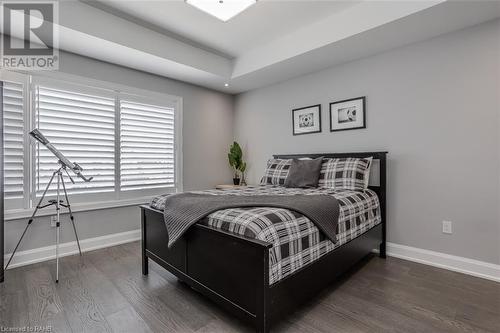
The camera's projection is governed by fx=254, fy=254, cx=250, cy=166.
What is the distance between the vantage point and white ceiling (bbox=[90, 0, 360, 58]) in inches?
100

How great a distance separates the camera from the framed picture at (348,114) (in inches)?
125

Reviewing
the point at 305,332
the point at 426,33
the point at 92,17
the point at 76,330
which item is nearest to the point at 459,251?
the point at 305,332

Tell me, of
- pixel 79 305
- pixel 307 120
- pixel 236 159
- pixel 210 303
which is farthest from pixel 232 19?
pixel 79 305

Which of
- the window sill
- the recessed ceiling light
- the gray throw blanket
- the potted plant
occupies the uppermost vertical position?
the recessed ceiling light

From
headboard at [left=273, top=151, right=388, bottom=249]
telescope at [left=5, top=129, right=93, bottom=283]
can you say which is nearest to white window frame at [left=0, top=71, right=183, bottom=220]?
telescope at [left=5, top=129, right=93, bottom=283]

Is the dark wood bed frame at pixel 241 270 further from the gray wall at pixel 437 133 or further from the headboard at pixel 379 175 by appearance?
the gray wall at pixel 437 133

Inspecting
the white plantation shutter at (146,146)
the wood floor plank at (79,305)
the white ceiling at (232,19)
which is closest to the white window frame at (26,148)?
the wood floor plank at (79,305)

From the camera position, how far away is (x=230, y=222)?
161cm

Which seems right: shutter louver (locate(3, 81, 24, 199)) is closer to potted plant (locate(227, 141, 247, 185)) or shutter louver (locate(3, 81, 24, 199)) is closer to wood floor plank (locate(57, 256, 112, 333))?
wood floor plank (locate(57, 256, 112, 333))

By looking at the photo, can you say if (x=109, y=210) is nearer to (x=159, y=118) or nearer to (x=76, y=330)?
(x=159, y=118)

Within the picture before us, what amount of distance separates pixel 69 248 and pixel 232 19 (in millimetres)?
3235

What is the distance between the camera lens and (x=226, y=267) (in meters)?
1.58

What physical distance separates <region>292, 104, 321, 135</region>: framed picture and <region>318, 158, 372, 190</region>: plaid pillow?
2.47 feet

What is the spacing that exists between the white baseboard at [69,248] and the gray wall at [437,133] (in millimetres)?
3074
